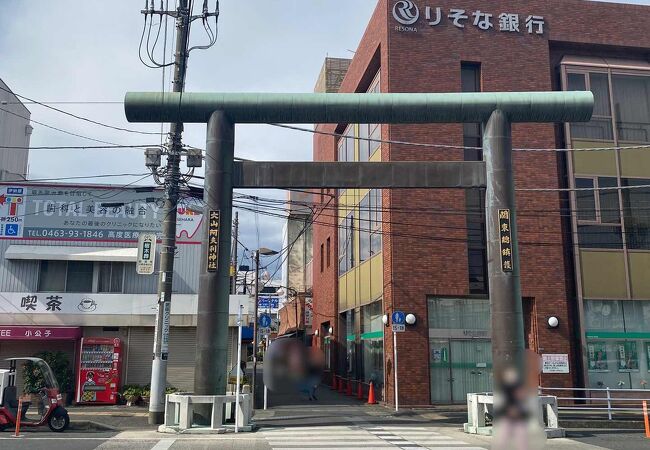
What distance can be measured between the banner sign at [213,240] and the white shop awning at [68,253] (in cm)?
797

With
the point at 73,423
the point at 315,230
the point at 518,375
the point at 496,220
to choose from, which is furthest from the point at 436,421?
the point at 315,230

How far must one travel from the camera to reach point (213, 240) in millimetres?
16266

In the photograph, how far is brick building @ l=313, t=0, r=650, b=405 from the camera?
22.3m

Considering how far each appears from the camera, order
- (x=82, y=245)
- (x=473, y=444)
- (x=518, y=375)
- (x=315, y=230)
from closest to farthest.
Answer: (x=518, y=375), (x=473, y=444), (x=82, y=245), (x=315, y=230)

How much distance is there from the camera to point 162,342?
16.8 metres

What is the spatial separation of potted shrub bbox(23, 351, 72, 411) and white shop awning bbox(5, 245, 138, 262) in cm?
349

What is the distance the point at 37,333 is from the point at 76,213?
184 inches

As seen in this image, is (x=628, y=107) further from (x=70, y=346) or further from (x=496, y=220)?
(x=70, y=346)

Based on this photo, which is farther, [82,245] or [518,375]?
[82,245]

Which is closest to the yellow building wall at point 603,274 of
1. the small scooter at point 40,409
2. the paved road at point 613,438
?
the paved road at point 613,438

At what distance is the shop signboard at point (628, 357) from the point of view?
22.4m

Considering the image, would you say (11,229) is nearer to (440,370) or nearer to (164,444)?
(164,444)

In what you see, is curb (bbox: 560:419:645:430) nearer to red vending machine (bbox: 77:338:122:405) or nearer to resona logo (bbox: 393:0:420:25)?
red vending machine (bbox: 77:338:122:405)

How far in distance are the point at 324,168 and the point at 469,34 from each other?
10543 mm
